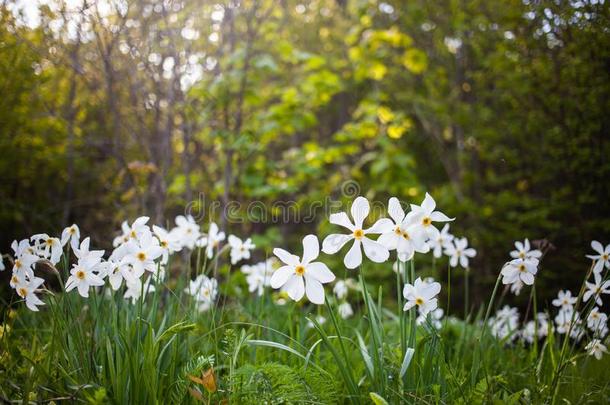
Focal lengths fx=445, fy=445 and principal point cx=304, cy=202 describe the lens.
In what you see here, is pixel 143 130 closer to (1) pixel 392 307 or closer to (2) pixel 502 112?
(1) pixel 392 307

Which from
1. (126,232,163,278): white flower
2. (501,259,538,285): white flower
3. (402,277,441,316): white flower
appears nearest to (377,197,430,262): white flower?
(402,277,441,316): white flower

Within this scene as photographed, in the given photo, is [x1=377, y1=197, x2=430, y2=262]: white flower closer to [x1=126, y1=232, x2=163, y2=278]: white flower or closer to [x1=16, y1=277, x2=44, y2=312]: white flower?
[x1=126, y1=232, x2=163, y2=278]: white flower

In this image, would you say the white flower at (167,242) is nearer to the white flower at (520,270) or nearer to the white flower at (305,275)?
the white flower at (305,275)

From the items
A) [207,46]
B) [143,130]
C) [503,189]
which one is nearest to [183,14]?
[207,46]

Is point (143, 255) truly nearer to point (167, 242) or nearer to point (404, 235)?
point (167, 242)

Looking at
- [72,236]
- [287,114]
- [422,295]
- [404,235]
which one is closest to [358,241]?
[404,235]
